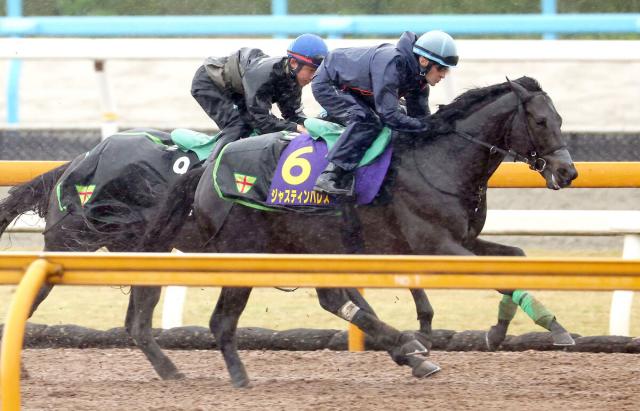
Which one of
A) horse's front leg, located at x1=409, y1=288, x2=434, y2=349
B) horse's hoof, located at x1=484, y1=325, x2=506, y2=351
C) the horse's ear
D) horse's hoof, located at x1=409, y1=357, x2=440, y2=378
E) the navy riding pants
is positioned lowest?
horse's hoof, located at x1=409, y1=357, x2=440, y2=378

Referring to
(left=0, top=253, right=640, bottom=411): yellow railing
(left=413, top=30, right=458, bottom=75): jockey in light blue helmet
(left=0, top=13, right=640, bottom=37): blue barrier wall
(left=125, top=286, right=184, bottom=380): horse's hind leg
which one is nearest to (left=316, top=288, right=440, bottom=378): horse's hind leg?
(left=125, top=286, right=184, bottom=380): horse's hind leg

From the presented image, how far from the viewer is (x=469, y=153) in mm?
5477

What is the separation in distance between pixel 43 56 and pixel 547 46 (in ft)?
10.3

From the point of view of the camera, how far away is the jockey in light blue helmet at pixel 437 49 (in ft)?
17.8

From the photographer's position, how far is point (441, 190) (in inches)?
213

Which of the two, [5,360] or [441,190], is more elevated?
[441,190]

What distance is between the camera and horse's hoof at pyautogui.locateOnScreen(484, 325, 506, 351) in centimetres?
566

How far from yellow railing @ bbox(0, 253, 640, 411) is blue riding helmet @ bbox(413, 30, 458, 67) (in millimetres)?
2131

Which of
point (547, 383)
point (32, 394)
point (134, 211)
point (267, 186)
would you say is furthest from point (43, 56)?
point (547, 383)

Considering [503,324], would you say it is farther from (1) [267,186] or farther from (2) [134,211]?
(2) [134,211]

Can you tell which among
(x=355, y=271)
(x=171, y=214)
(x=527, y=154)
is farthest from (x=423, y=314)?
(x=355, y=271)

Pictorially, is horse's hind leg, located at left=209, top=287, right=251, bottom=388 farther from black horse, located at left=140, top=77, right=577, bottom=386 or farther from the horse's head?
the horse's head

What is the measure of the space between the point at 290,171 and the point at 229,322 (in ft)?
2.53

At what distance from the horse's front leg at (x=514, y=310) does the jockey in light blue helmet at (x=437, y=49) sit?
0.87m
